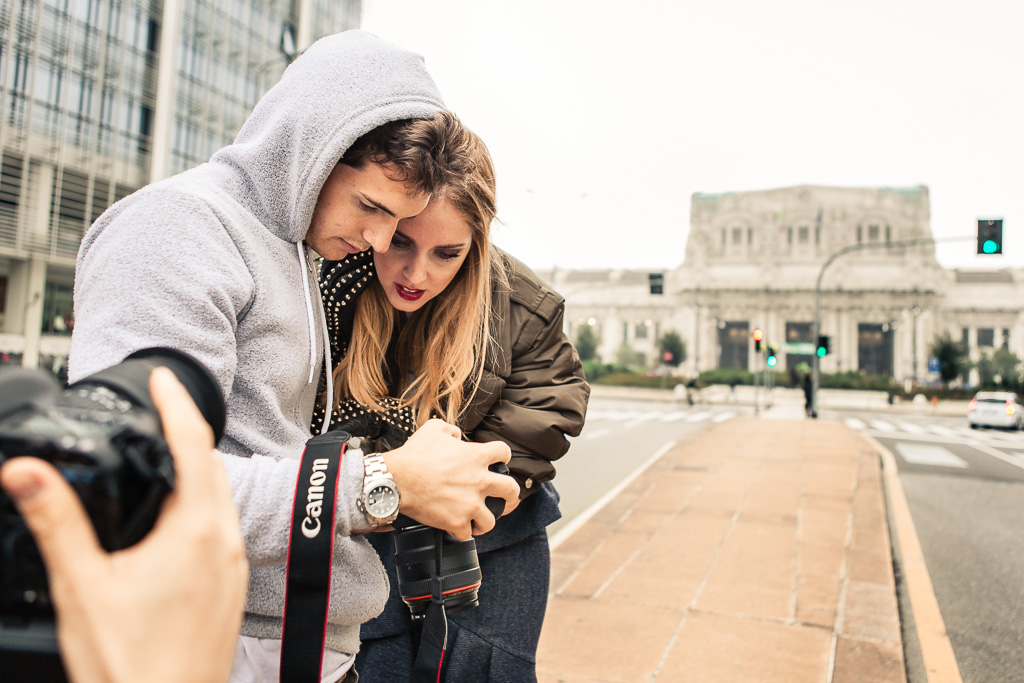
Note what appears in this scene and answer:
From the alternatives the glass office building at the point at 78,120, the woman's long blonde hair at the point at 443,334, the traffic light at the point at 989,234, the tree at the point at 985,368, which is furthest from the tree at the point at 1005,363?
the woman's long blonde hair at the point at 443,334

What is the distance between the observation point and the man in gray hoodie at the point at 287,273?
823 millimetres

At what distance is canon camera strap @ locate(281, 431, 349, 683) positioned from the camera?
0.84 metres

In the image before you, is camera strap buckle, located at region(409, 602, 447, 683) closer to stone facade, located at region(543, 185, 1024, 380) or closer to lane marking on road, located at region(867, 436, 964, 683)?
lane marking on road, located at region(867, 436, 964, 683)

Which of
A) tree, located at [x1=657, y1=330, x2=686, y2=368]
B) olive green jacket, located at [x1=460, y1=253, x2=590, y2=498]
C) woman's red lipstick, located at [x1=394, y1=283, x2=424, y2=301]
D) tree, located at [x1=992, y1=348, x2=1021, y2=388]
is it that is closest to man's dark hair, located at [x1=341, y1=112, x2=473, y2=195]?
woman's red lipstick, located at [x1=394, y1=283, x2=424, y2=301]

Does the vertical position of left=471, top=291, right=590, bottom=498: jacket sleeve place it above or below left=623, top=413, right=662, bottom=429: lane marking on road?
above

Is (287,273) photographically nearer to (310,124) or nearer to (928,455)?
(310,124)

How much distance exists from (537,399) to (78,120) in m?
26.6

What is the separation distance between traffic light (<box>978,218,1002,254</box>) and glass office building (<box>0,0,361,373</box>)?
20.8 meters

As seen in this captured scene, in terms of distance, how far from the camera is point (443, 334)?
60.4 inches

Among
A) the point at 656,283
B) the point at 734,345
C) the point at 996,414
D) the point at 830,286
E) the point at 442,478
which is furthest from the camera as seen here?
the point at 734,345

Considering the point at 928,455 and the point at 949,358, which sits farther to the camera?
the point at 949,358

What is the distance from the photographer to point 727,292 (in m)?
68.4

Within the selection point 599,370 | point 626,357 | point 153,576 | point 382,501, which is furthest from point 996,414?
point 626,357

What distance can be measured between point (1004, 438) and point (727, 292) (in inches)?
2032
